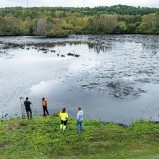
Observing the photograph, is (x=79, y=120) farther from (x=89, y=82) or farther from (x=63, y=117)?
(x=89, y=82)

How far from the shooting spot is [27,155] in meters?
28.6

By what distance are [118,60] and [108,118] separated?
4723 centimetres

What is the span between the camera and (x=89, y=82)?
62.9 m

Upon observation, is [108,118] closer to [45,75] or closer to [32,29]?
[45,75]

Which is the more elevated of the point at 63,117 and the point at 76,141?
the point at 63,117

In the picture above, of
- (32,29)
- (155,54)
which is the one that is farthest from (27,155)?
(32,29)

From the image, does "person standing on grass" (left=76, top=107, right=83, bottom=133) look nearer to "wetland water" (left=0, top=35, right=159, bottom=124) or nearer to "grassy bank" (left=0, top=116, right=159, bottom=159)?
"grassy bank" (left=0, top=116, right=159, bottom=159)

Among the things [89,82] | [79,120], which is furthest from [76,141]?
[89,82]

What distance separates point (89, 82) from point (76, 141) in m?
32.4

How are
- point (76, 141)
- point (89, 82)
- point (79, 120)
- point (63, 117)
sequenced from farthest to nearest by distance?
point (89, 82)
point (63, 117)
point (79, 120)
point (76, 141)

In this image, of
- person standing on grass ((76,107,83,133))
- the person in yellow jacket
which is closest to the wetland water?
person standing on grass ((76,107,83,133))

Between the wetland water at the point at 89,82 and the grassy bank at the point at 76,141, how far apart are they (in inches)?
300

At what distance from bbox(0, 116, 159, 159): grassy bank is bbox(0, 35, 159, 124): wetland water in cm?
763

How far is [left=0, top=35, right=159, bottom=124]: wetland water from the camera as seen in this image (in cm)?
4647
